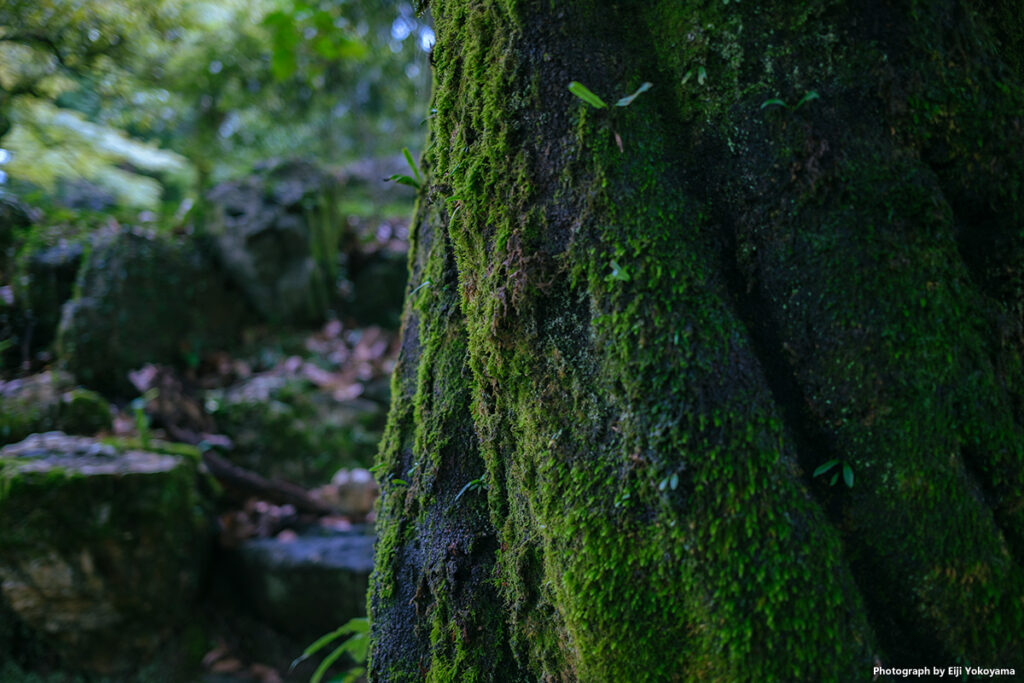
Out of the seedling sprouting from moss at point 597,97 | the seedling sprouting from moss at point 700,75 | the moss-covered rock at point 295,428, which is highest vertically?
the seedling sprouting from moss at point 700,75

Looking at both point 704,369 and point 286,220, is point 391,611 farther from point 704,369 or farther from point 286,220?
point 286,220

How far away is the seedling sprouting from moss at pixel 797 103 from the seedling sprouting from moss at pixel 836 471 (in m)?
0.71

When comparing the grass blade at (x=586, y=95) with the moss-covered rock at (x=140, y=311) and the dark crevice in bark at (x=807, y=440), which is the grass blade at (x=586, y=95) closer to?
the dark crevice in bark at (x=807, y=440)

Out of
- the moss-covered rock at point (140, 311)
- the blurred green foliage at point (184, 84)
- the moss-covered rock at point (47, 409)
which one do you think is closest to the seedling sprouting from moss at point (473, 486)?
the blurred green foliage at point (184, 84)

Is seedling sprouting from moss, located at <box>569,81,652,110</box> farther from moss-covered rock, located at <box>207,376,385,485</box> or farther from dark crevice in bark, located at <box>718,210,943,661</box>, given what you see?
moss-covered rock, located at <box>207,376,385,485</box>

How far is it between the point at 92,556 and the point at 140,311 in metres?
2.29

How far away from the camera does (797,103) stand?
124 cm

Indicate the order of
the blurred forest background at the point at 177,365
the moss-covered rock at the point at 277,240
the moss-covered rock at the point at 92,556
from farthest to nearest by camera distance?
the moss-covered rock at the point at 277,240, the blurred forest background at the point at 177,365, the moss-covered rock at the point at 92,556

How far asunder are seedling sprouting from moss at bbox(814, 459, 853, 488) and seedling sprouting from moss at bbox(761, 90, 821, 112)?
2.34ft

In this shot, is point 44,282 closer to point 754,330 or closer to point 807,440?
point 754,330

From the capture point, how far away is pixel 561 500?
126 cm

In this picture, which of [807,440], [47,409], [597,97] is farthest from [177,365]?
[807,440]

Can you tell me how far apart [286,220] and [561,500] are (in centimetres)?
501

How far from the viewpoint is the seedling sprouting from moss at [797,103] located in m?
1.22
